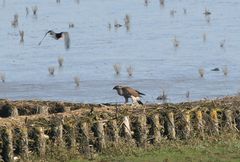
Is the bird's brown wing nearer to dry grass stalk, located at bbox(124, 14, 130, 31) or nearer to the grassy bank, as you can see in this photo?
the grassy bank

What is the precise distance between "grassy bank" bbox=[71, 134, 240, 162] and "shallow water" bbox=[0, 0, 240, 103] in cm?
943

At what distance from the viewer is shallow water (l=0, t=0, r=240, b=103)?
3130cm

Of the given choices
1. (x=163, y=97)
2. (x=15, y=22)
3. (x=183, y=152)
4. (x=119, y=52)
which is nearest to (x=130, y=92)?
(x=183, y=152)

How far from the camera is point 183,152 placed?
18.2m

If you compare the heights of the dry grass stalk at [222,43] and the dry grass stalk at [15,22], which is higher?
the dry grass stalk at [15,22]

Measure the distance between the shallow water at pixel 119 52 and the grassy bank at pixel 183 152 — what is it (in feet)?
30.9

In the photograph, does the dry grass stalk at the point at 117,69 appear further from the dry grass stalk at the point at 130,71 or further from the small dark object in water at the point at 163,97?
the small dark object in water at the point at 163,97

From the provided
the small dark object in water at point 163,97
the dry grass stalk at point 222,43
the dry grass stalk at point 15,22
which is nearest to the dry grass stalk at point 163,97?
the small dark object in water at point 163,97

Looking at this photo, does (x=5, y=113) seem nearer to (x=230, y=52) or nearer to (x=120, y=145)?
(x=120, y=145)

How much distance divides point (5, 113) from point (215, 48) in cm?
1807

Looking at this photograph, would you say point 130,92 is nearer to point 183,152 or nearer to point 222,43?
point 183,152

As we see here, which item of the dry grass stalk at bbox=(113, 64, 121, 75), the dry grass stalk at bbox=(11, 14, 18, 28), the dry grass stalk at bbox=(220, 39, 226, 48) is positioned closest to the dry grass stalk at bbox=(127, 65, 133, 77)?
the dry grass stalk at bbox=(113, 64, 121, 75)

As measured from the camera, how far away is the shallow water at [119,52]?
31297mm

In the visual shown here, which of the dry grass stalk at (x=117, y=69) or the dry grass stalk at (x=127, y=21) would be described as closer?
the dry grass stalk at (x=117, y=69)
